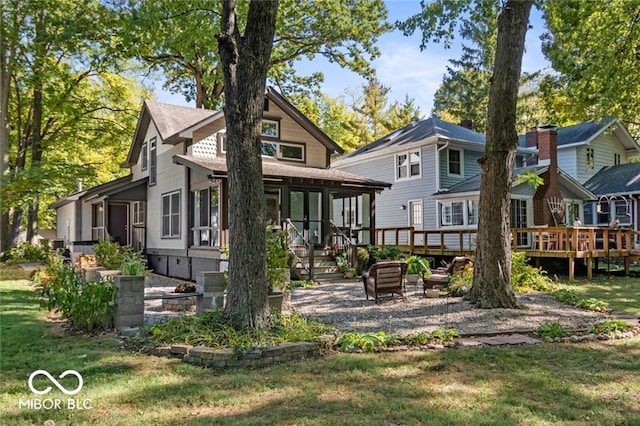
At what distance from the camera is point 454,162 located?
22562 mm

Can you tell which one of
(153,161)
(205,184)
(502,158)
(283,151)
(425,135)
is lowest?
(502,158)

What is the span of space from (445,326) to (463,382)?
2780 mm

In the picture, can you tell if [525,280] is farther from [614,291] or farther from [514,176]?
[514,176]

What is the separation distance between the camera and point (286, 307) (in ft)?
28.0

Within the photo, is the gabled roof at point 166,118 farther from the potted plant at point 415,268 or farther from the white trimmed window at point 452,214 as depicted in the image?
the white trimmed window at point 452,214

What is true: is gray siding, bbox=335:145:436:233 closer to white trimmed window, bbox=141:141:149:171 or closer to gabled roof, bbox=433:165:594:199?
gabled roof, bbox=433:165:594:199

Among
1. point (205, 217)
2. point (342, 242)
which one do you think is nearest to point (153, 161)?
point (205, 217)

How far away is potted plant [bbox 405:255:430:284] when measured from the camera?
11788 mm

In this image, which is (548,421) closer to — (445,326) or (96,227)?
(445,326)

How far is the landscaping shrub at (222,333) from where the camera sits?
589 centimetres

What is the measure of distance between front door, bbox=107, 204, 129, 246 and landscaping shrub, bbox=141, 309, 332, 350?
1777cm

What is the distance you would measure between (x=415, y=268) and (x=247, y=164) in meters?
6.98

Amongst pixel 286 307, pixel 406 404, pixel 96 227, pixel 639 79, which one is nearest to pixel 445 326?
pixel 286 307

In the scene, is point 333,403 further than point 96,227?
No
